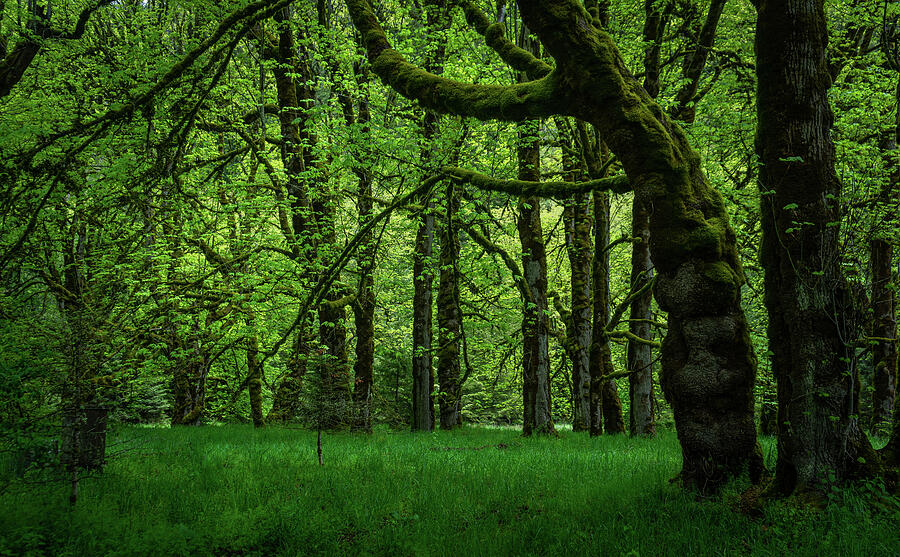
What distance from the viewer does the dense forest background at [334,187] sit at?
20.8 feet

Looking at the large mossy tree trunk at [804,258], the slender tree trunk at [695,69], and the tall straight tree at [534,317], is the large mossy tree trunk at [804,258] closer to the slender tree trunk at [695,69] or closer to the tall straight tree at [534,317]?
the slender tree trunk at [695,69]

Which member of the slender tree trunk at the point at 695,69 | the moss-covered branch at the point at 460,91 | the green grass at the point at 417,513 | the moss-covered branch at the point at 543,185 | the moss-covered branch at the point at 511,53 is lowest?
the green grass at the point at 417,513

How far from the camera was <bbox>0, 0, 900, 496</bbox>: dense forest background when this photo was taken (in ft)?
20.8

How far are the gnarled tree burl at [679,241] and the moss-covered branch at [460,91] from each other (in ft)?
0.06

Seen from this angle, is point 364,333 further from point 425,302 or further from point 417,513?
point 417,513

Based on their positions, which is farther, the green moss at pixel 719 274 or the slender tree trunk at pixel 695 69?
the slender tree trunk at pixel 695 69

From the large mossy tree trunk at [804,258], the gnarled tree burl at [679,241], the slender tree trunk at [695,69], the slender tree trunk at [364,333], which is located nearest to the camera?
the large mossy tree trunk at [804,258]

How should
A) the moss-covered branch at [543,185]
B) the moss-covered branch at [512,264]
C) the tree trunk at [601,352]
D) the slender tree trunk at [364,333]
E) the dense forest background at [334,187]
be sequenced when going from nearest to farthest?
1. the moss-covered branch at [543,185]
2. the dense forest background at [334,187]
3. the tree trunk at [601,352]
4. the moss-covered branch at [512,264]
5. the slender tree trunk at [364,333]

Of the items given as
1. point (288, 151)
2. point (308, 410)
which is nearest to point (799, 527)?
point (308, 410)

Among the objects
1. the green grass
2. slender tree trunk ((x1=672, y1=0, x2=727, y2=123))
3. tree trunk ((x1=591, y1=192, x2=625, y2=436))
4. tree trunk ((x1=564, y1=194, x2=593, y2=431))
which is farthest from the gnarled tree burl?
tree trunk ((x1=564, y1=194, x2=593, y2=431))

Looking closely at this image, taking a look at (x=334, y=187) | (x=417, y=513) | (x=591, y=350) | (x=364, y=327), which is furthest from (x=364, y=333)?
(x=417, y=513)

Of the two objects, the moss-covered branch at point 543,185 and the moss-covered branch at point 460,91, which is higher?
the moss-covered branch at point 460,91

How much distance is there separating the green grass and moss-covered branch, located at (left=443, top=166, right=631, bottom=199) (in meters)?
3.21

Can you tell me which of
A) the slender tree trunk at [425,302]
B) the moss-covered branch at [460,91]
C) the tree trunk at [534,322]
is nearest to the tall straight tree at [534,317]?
the tree trunk at [534,322]
